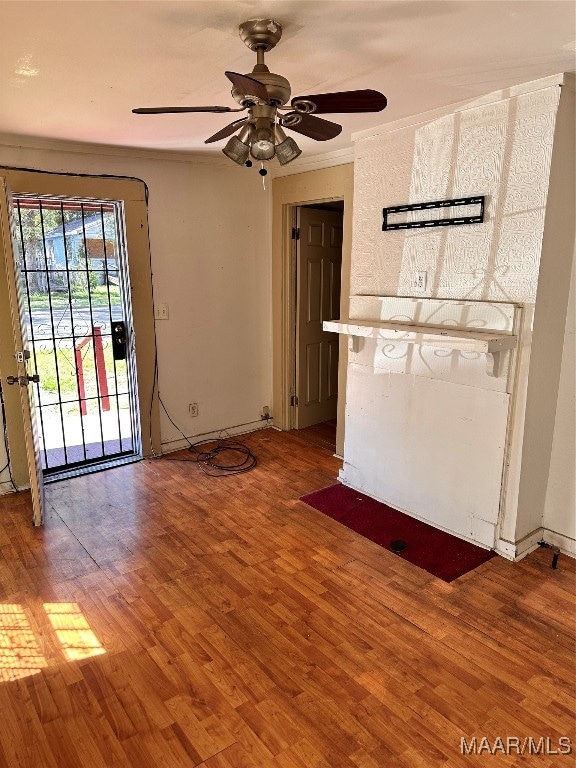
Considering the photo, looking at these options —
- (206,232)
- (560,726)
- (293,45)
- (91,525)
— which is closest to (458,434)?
(560,726)

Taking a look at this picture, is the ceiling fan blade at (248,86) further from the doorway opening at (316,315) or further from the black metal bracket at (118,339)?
the doorway opening at (316,315)

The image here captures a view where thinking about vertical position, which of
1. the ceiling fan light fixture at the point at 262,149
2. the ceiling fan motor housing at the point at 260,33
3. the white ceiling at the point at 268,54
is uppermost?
the white ceiling at the point at 268,54

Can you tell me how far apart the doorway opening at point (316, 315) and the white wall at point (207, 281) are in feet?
1.04

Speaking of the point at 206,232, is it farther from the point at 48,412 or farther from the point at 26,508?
the point at 26,508

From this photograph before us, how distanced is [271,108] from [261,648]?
2126mm

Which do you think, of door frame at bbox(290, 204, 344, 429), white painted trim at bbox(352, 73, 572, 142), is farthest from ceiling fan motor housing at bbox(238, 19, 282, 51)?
door frame at bbox(290, 204, 344, 429)

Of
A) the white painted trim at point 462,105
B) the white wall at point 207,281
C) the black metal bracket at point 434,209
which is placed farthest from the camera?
the white wall at point 207,281

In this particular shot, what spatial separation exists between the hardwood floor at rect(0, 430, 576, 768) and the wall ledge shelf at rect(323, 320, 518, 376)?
118cm

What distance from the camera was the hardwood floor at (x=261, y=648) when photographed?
67.6 inches

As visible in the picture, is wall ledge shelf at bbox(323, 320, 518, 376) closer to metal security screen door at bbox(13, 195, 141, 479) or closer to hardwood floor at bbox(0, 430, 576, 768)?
hardwood floor at bbox(0, 430, 576, 768)

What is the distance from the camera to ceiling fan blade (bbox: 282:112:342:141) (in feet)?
6.14

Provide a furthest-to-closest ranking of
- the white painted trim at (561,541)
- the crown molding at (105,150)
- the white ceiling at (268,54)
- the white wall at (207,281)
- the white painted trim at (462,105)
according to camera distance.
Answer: the white wall at (207,281) → the crown molding at (105,150) → the white painted trim at (561,541) → the white painted trim at (462,105) → the white ceiling at (268,54)

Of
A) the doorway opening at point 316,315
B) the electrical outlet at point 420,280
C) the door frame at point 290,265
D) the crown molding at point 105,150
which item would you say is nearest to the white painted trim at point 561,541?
the electrical outlet at point 420,280

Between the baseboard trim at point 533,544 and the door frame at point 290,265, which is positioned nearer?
the baseboard trim at point 533,544
